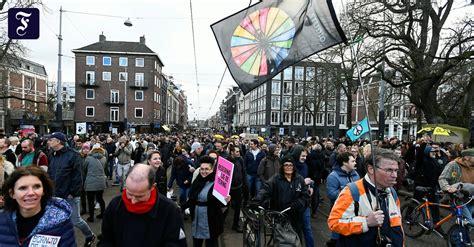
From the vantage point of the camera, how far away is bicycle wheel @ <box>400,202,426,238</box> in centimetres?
656

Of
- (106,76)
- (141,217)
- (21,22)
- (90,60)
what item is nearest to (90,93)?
(106,76)

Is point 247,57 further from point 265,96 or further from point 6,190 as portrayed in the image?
point 265,96

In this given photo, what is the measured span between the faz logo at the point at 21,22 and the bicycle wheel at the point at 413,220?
29.9 ft

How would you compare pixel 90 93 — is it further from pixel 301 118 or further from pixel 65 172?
pixel 65 172

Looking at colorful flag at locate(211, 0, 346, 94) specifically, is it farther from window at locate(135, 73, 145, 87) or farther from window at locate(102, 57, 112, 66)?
window at locate(102, 57, 112, 66)

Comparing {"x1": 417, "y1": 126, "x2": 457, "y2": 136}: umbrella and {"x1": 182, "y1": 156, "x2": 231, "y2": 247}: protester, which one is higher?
{"x1": 417, "y1": 126, "x2": 457, "y2": 136}: umbrella

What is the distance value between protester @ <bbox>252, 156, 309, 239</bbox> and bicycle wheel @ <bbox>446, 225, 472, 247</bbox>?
8.84 feet

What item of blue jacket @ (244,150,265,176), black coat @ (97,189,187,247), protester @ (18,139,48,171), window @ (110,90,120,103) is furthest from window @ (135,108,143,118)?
black coat @ (97,189,187,247)

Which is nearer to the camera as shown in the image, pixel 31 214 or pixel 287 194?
pixel 31 214

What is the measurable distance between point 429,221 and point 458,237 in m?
1.02

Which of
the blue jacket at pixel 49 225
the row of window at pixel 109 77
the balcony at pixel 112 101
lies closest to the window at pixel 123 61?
the row of window at pixel 109 77

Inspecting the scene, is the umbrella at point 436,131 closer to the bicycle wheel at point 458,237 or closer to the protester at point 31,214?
the bicycle wheel at point 458,237

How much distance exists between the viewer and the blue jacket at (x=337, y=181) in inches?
205

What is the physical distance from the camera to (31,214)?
2.65m
